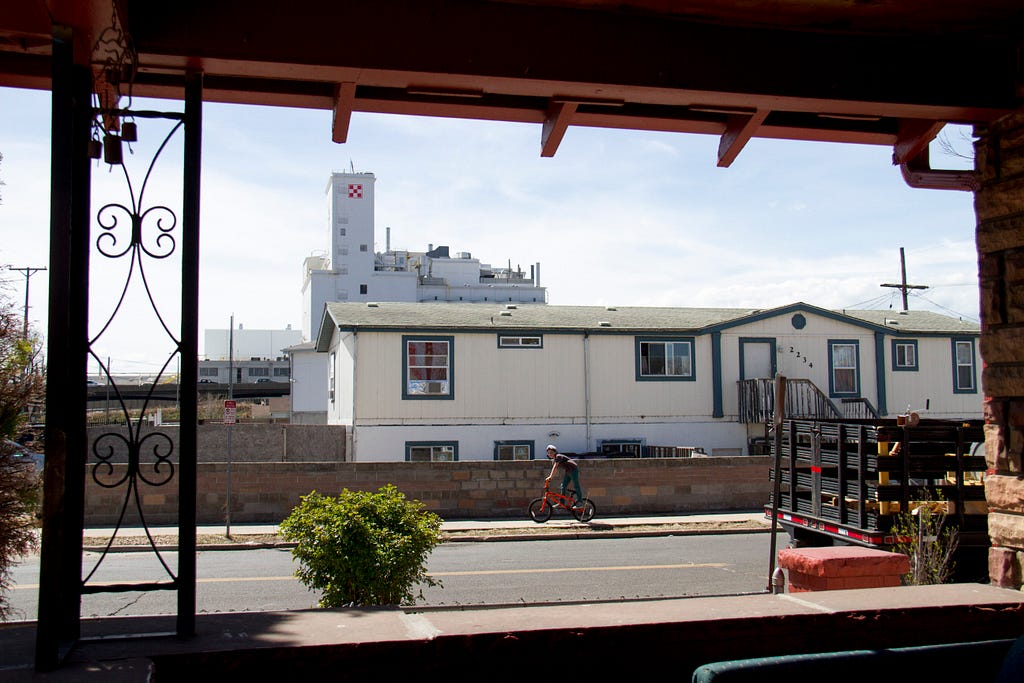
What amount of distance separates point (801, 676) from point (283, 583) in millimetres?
10719

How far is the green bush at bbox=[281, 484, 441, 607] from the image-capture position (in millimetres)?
7102

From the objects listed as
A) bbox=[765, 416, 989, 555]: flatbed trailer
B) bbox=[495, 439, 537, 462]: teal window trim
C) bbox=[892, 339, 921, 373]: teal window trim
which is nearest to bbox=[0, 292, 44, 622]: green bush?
bbox=[765, 416, 989, 555]: flatbed trailer

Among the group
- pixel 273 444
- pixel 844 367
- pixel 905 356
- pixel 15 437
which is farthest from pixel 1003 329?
pixel 905 356

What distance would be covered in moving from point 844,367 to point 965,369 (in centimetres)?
480

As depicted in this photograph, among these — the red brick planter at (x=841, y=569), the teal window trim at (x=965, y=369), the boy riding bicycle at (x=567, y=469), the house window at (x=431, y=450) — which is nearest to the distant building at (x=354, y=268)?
the house window at (x=431, y=450)

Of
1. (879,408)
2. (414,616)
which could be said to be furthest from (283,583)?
(879,408)

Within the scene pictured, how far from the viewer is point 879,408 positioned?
29.0m

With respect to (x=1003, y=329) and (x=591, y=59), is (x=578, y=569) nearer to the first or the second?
(x=1003, y=329)

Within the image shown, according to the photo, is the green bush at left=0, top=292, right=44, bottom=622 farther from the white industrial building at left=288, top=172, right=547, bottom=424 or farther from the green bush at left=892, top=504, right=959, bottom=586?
the white industrial building at left=288, top=172, right=547, bottom=424

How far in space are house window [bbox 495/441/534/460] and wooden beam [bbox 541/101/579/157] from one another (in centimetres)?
2114

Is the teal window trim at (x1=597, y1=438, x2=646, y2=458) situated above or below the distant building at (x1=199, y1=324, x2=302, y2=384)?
below

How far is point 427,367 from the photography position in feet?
84.5

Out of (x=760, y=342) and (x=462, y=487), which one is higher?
(x=760, y=342)

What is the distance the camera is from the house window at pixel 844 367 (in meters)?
28.9
